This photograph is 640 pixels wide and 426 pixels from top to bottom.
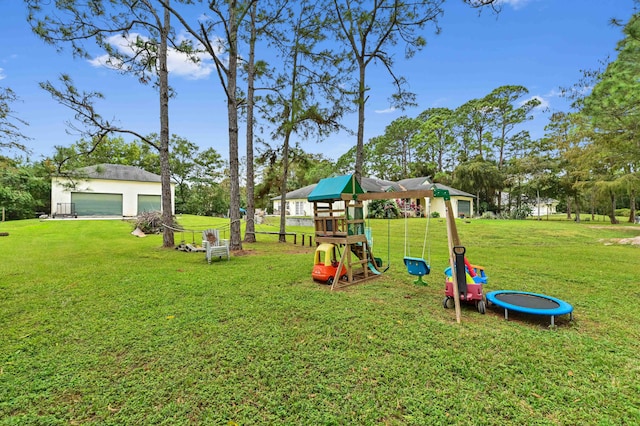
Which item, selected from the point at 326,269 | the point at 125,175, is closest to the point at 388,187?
the point at 326,269

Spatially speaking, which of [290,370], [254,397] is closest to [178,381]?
[254,397]

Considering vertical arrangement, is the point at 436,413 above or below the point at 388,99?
below

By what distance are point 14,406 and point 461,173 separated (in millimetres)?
34637

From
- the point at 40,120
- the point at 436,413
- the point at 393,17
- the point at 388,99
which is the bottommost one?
the point at 436,413

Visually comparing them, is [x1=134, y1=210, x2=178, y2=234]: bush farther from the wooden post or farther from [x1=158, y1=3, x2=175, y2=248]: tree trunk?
the wooden post

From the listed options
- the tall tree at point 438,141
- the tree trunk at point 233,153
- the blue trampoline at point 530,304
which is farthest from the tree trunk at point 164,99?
the tall tree at point 438,141

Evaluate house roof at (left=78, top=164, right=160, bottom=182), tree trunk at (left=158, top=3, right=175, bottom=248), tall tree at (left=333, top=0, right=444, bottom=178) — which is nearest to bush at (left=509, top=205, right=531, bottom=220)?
tall tree at (left=333, top=0, right=444, bottom=178)

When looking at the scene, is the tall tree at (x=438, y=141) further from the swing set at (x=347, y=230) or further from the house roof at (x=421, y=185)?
the swing set at (x=347, y=230)

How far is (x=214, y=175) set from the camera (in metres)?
34.1

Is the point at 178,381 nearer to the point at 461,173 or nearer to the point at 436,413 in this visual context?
the point at 436,413

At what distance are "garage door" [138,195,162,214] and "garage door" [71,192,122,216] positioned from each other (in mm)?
1445

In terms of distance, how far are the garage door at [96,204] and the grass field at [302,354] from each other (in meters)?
20.8

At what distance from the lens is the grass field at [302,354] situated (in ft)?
7.07

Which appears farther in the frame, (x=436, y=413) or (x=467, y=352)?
(x=467, y=352)
